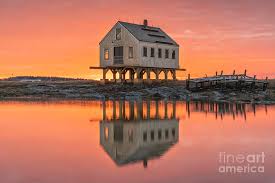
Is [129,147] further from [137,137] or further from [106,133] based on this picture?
[106,133]

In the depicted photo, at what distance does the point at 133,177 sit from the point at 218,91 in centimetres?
4235

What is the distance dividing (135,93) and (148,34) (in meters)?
10.2

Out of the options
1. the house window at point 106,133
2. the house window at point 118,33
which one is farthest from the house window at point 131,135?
the house window at point 118,33

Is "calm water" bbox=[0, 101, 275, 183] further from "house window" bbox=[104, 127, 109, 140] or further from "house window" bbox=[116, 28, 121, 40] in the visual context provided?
"house window" bbox=[116, 28, 121, 40]

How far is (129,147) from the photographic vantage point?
674 inches

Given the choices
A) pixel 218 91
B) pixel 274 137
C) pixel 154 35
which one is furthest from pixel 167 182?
pixel 154 35

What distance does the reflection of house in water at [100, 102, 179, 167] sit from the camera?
15430mm

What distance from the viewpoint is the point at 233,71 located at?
180 feet

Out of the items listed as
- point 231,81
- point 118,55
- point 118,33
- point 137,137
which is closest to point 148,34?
point 118,33

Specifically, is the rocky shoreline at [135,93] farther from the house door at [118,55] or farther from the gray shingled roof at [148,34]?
the gray shingled roof at [148,34]

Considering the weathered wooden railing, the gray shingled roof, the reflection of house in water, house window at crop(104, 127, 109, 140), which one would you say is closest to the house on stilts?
the gray shingled roof

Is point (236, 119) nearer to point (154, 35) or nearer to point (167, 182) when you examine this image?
point (167, 182)

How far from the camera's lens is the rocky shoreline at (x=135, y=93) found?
163 feet

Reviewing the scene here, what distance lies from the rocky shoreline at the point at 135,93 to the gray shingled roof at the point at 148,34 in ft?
19.0
